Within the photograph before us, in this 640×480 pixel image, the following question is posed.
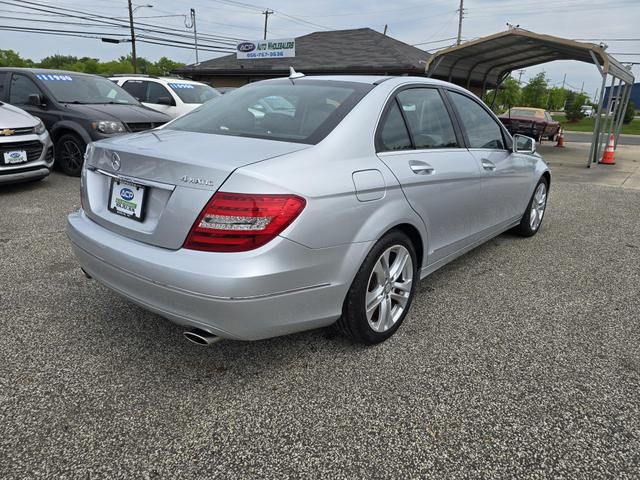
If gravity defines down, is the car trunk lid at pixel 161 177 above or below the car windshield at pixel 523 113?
below

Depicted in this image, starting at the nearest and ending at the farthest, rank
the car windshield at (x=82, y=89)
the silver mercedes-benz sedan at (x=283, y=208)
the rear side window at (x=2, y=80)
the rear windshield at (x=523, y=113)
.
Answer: the silver mercedes-benz sedan at (x=283, y=208)
the car windshield at (x=82, y=89)
the rear side window at (x=2, y=80)
the rear windshield at (x=523, y=113)

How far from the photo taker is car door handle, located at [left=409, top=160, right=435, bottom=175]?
2.78 m

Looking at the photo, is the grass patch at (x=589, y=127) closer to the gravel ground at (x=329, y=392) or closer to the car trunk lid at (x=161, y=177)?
the gravel ground at (x=329, y=392)

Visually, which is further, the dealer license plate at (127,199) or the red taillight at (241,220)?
the dealer license plate at (127,199)

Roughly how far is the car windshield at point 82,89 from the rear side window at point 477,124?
6452 millimetres

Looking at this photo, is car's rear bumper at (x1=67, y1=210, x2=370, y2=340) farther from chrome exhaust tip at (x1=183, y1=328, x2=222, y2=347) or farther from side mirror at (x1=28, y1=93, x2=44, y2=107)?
side mirror at (x1=28, y1=93, x2=44, y2=107)

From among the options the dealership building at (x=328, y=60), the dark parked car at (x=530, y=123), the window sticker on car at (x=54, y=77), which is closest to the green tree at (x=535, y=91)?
the dealership building at (x=328, y=60)

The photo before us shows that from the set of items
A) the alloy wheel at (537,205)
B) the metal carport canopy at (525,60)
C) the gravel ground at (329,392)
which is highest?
the metal carport canopy at (525,60)

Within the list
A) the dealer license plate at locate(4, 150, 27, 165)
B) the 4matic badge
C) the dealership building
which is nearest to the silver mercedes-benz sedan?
the 4matic badge

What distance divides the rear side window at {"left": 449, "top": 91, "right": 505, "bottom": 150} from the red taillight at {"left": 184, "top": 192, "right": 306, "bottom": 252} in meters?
2.09

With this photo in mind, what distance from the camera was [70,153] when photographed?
24.0ft

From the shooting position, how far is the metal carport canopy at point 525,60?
11.0 metres

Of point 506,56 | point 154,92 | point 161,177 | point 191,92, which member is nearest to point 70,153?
point 154,92

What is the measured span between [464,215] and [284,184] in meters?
1.79
